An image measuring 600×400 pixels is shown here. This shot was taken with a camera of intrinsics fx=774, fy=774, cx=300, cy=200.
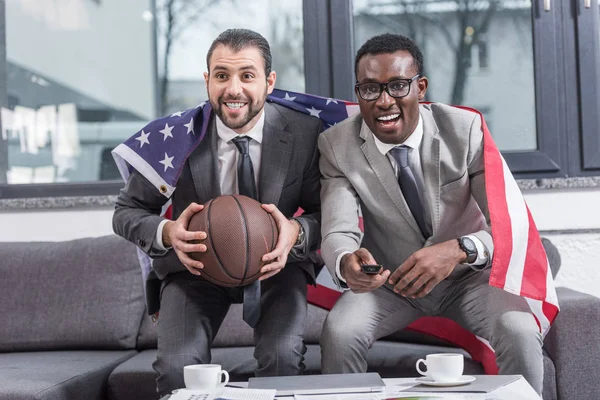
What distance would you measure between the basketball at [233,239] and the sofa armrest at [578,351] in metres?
0.95

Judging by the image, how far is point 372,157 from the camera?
7.67ft

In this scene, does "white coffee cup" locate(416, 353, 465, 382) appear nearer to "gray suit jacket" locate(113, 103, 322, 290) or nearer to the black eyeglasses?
"gray suit jacket" locate(113, 103, 322, 290)

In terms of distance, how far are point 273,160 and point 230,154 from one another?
0.14m

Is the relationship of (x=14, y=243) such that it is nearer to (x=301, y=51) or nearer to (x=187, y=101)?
(x=187, y=101)

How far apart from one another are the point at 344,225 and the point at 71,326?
1146mm

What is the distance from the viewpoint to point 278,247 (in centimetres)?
208

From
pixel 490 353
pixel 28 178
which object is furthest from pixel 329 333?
pixel 28 178

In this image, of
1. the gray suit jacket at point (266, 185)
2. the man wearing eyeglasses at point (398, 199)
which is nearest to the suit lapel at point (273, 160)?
the gray suit jacket at point (266, 185)

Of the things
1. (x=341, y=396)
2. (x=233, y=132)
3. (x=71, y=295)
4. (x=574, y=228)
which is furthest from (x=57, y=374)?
(x=574, y=228)

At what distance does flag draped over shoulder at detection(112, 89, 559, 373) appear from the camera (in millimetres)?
2197

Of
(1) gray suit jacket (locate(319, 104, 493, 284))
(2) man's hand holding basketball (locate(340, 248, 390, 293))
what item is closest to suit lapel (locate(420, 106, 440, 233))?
(1) gray suit jacket (locate(319, 104, 493, 284))

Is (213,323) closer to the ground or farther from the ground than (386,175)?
closer to the ground

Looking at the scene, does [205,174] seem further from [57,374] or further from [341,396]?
[341,396]

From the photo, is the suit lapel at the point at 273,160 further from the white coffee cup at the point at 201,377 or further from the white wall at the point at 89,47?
the white wall at the point at 89,47
